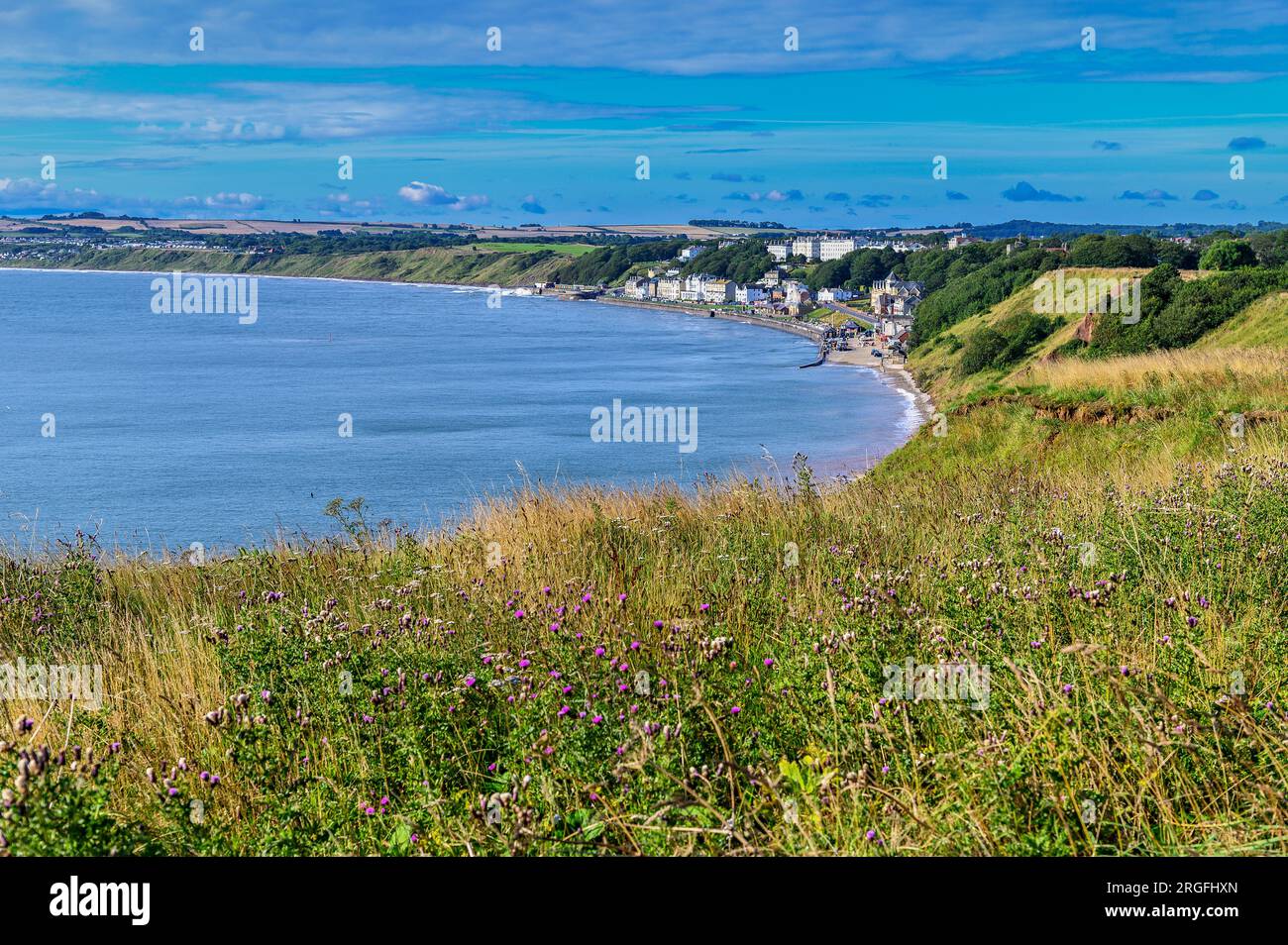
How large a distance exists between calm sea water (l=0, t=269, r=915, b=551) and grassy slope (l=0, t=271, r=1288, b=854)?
6.18m

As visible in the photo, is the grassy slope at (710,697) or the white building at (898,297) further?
the white building at (898,297)

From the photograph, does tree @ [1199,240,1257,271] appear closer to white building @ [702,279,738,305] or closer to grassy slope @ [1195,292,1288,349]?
grassy slope @ [1195,292,1288,349]

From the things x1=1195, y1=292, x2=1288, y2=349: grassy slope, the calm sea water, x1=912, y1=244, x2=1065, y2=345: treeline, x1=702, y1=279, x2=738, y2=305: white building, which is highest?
x1=702, y1=279, x2=738, y2=305: white building

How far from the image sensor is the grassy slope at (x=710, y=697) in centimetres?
350

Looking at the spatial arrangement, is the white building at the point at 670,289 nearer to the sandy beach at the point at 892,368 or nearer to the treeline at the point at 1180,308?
the sandy beach at the point at 892,368

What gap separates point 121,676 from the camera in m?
5.38

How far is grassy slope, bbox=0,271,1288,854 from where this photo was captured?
3.50 m

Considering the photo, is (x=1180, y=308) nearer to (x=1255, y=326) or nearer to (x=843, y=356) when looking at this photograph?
(x=1255, y=326)

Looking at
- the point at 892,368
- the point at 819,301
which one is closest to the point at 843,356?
the point at 892,368

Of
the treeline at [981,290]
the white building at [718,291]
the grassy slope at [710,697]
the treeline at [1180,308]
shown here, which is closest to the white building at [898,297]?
the treeline at [981,290]

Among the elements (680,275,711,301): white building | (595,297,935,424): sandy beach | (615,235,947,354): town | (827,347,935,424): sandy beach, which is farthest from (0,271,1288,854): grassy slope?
(680,275,711,301): white building

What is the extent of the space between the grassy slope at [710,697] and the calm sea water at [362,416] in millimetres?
6176

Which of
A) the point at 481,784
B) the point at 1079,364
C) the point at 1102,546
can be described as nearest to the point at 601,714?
the point at 481,784

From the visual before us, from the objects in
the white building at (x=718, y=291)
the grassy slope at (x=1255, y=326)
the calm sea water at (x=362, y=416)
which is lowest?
the calm sea water at (x=362, y=416)
